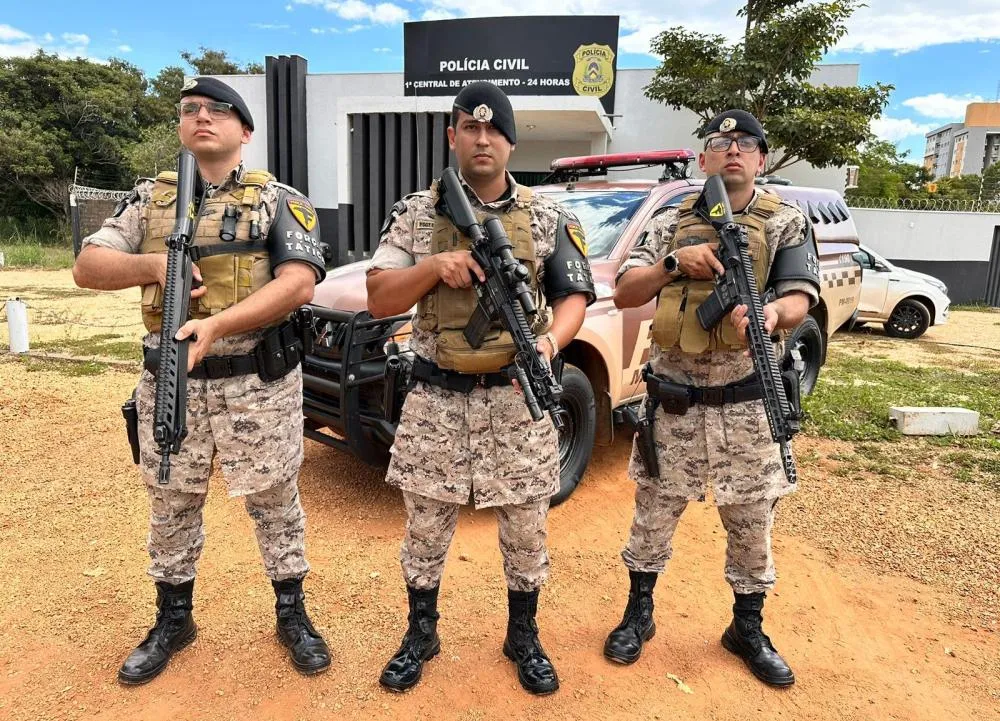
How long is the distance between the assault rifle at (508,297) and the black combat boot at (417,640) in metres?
0.85

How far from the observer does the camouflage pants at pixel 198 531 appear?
2336 mm

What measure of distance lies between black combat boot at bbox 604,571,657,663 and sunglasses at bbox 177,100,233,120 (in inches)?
85.6

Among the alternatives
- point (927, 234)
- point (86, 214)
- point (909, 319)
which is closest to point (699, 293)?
point (909, 319)

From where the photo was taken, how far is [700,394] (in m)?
2.46

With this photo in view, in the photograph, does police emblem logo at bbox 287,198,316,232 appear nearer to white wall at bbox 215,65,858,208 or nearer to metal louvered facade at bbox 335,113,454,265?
metal louvered facade at bbox 335,113,454,265

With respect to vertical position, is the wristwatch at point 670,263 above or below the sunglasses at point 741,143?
below

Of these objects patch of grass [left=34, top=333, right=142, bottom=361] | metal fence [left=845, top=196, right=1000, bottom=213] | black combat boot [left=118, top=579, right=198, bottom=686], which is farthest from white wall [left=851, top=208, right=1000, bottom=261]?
black combat boot [left=118, top=579, right=198, bottom=686]

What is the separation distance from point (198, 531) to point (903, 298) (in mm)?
10947

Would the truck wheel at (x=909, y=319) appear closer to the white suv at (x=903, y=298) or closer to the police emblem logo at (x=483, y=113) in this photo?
the white suv at (x=903, y=298)

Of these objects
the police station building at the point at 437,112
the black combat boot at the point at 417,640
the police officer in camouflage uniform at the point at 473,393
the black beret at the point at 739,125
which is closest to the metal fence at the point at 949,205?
the police station building at the point at 437,112

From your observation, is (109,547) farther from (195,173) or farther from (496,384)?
(496,384)

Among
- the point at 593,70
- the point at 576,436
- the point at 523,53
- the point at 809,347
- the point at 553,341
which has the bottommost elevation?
the point at 576,436

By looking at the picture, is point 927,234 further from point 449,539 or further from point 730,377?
point 449,539

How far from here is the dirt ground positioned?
2.26m
